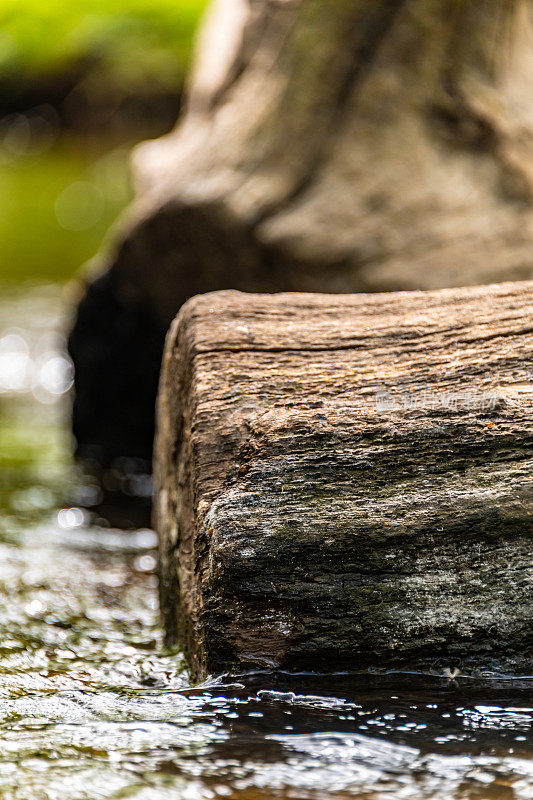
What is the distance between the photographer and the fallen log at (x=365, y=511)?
1.64m

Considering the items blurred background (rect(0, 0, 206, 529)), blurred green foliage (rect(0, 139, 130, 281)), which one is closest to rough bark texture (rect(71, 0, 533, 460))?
blurred background (rect(0, 0, 206, 529))

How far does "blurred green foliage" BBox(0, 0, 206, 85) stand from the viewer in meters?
10.6

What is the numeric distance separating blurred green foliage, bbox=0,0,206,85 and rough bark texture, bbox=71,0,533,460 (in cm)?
750

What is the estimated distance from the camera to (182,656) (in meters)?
1.93

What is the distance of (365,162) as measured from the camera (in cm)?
307

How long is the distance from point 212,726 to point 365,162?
2.06 metres

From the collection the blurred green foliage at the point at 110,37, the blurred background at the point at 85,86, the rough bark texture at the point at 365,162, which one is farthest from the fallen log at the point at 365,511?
the blurred green foliage at the point at 110,37

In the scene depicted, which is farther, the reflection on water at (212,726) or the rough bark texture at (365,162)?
the rough bark texture at (365,162)

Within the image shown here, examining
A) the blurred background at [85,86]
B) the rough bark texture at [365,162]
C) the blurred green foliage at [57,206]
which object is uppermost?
the blurred background at [85,86]

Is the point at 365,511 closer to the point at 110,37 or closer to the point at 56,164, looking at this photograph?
the point at 56,164

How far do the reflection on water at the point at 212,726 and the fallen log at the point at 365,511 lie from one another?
0.24 feet

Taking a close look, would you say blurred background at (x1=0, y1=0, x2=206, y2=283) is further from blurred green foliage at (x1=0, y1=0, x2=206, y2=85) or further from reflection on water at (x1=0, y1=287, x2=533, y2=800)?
reflection on water at (x1=0, y1=287, x2=533, y2=800)

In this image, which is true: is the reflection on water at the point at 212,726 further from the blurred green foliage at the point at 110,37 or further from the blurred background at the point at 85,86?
the blurred green foliage at the point at 110,37

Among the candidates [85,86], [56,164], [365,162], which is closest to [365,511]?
[365,162]
